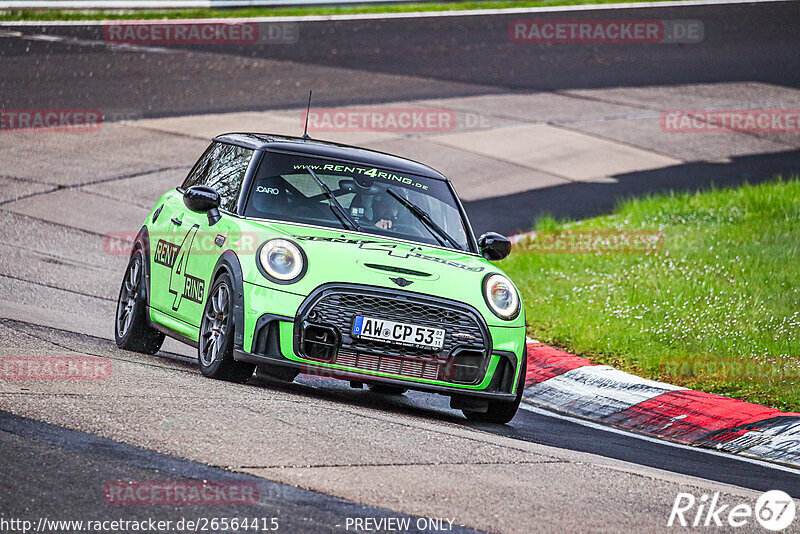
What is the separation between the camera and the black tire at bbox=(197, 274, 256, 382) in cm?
742

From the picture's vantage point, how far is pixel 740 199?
15.6 m

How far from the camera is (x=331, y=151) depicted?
8.63m

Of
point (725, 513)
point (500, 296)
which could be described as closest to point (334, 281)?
point (500, 296)

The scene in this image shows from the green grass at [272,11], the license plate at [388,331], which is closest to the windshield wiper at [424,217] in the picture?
the license plate at [388,331]

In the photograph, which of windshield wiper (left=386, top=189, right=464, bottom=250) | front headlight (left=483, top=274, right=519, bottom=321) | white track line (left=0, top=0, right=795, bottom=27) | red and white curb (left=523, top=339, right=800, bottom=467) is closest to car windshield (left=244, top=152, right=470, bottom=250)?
windshield wiper (left=386, top=189, right=464, bottom=250)

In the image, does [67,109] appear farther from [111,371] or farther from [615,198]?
[111,371]

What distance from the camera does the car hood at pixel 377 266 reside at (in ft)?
23.8

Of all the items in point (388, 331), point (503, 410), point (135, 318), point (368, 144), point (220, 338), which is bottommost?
point (503, 410)

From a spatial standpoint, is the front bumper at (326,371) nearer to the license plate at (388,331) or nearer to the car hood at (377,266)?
the license plate at (388,331)

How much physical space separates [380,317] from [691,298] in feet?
15.6

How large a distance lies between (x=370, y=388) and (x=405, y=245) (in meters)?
1.54

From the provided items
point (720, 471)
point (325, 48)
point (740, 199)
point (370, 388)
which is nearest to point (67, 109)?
point (325, 48)

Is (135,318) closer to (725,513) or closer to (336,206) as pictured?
(336,206)

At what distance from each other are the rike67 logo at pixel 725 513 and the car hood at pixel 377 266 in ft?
6.53
